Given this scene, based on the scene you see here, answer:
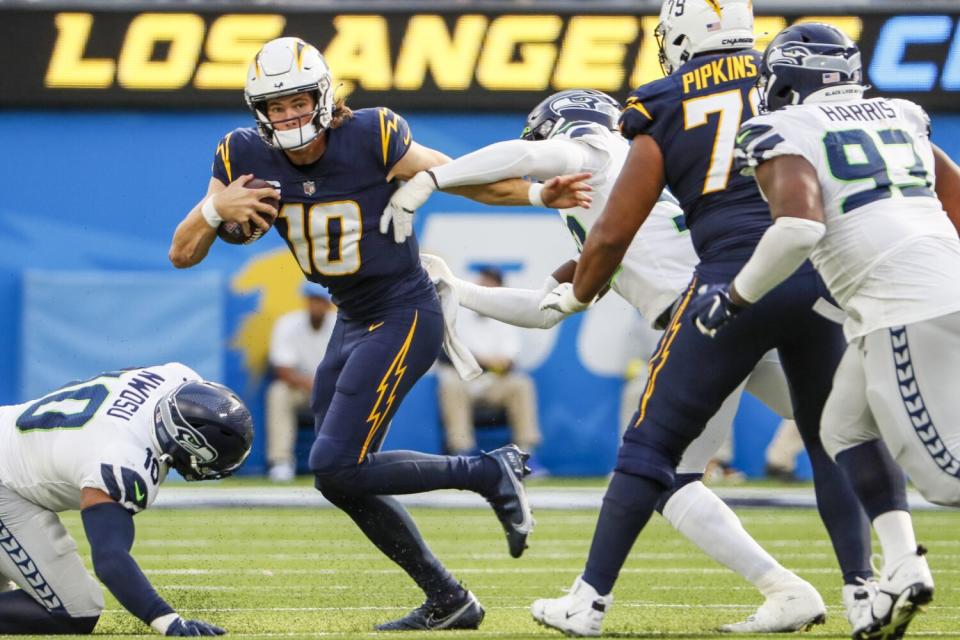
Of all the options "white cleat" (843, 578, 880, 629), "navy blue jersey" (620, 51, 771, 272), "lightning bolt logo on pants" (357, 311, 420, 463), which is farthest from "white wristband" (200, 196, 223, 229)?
"white cleat" (843, 578, 880, 629)

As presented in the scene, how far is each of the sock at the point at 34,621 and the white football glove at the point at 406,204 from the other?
1502mm

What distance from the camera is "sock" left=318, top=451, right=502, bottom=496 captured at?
16.1 ft

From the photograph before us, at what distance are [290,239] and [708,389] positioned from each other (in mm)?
1579

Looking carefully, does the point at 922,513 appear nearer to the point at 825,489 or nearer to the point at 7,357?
the point at 825,489

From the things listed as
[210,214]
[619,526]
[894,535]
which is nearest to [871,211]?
[894,535]

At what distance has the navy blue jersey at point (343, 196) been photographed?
16.6 feet

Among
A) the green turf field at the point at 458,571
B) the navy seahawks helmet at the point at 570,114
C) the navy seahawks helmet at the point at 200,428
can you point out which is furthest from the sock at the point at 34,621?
the navy seahawks helmet at the point at 570,114

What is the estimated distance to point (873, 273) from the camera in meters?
4.00

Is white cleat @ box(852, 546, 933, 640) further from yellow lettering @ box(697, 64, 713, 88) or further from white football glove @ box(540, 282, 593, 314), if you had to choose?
yellow lettering @ box(697, 64, 713, 88)

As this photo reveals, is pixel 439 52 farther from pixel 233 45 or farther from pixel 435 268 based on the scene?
pixel 435 268

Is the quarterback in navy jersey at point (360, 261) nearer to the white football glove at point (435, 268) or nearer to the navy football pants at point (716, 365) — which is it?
→ the white football glove at point (435, 268)

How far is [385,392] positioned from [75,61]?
7.10 metres

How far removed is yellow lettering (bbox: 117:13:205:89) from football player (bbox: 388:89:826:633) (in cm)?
653

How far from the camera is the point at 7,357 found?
11.7m
